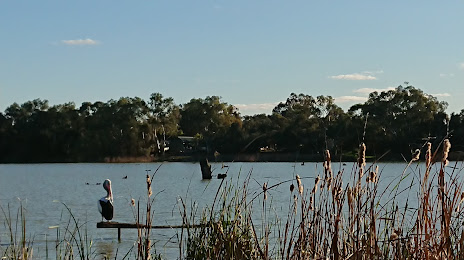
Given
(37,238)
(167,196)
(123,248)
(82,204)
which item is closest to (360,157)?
(123,248)

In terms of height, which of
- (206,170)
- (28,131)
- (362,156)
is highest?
(28,131)

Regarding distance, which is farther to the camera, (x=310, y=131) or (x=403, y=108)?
(x=403, y=108)

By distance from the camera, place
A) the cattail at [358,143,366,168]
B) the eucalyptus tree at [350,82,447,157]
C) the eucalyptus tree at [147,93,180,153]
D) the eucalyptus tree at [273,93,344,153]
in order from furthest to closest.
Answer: the eucalyptus tree at [147,93,180,153], the eucalyptus tree at [350,82,447,157], the eucalyptus tree at [273,93,344,153], the cattail at [358,143,366,168]

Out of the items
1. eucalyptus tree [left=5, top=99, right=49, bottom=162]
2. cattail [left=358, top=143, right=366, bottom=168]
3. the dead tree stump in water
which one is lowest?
the dead tree stump in water

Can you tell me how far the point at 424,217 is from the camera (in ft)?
11.5

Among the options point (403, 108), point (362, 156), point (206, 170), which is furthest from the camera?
point (403, 108)

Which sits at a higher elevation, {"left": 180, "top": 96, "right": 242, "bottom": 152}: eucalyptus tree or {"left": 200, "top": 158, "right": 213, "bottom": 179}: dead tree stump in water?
{"left": 180, "top": 96, "right": 242, "bottom": 152}: eucalyptus tree

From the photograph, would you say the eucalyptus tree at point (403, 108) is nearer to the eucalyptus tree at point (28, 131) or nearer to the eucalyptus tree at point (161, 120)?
the eucalyptus tree at point (161, 120)

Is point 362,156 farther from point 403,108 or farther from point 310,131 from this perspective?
point 403,108

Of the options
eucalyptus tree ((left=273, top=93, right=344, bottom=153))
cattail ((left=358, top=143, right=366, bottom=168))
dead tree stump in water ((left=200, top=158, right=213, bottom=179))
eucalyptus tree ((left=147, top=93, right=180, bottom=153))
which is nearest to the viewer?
cattail ((left=358, top=143, right=366, bottom=168))

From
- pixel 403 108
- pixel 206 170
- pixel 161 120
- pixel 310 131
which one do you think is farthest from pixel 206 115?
pixel 310 131

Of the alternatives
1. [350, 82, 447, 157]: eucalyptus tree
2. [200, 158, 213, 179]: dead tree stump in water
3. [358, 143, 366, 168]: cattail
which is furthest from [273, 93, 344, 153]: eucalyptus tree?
[350, 82, 447, 157]: eucalyptus tree

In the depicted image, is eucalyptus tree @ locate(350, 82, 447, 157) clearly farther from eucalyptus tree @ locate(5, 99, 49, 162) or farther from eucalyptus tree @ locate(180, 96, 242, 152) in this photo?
eucalyptus tree @ locate(5, 99, 49, 162)

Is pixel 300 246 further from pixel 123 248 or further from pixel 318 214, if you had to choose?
pixel 123 248
